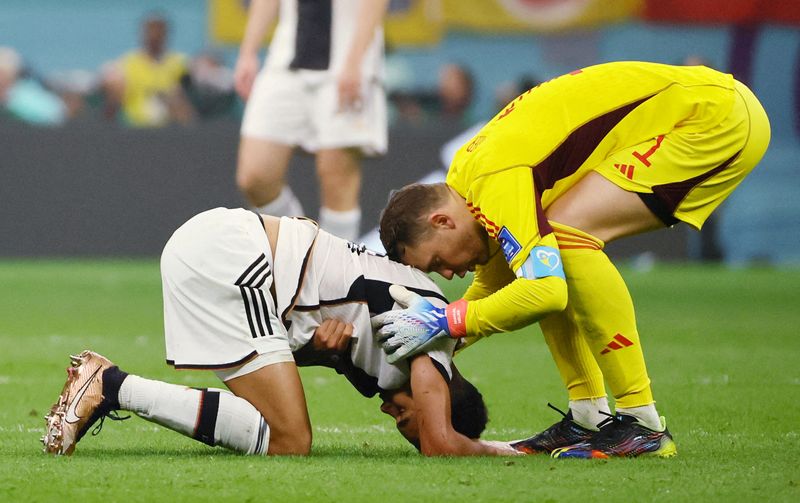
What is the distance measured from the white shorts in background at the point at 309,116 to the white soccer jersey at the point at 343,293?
328 cm

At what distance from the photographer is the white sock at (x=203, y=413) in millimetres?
4090

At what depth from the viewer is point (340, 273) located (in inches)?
171

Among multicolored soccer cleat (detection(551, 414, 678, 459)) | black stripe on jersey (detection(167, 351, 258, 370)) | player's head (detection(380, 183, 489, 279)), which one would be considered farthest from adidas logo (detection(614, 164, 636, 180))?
black stripe on jersey (detection(167, 351, 258, 370))

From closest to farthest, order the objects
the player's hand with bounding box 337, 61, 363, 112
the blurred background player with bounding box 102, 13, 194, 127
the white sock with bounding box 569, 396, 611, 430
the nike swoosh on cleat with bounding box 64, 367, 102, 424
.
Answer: the nike swoosh on cleat with bounding box 64, 367, 102, 424 < the white sock with bounding box 569, 396, 611, 430 < the player's hand with bounding box 337, 61, 363, 112 < the blurred background player with bounding box 102, 13, 194, 127

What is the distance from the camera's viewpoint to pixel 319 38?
7859 mm

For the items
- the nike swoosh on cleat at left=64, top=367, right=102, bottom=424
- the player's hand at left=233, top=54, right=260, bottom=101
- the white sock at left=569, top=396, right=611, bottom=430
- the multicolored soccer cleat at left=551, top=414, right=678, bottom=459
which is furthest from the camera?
the player's hand at left=233, top=54, right=260, bottom=101

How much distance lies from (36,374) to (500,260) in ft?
8.43

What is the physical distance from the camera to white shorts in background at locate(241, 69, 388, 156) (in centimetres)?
763

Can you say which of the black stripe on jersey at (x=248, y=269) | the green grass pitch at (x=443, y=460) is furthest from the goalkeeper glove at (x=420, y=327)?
the black stripe on jersey at (x=248, y=269)

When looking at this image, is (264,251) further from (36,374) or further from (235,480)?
(36,374)

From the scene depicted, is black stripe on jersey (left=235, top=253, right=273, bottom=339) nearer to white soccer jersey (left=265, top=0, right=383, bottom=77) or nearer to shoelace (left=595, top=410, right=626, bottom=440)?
shoelace (left=595, top=410, right=626, bottom=440)

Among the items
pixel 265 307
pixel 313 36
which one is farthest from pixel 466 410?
pixel 313 36

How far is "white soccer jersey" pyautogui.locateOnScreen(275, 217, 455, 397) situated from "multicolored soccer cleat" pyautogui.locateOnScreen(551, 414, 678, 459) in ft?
1.61

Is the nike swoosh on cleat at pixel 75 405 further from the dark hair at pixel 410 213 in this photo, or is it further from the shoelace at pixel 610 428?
the shoelace at pixel 610 428
